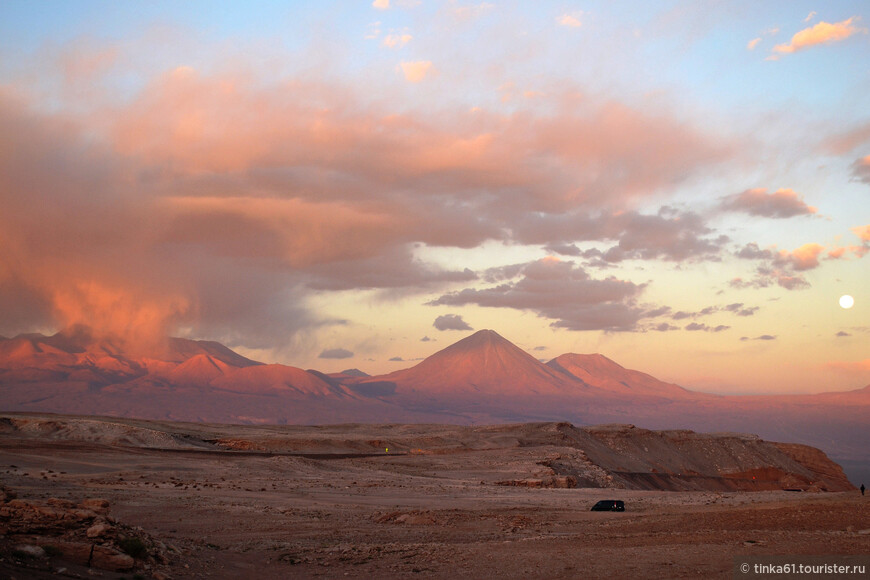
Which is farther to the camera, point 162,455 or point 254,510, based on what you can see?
point 162,455

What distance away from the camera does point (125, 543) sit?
1448 centimetres

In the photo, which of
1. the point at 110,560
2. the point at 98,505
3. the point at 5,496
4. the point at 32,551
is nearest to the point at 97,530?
the point at 110,560

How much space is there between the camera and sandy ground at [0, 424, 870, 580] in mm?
16375

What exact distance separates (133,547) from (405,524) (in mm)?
11349

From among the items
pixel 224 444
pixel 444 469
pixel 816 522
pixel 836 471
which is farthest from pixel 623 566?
pixel 836 471

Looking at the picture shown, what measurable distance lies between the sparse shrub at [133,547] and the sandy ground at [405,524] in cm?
49

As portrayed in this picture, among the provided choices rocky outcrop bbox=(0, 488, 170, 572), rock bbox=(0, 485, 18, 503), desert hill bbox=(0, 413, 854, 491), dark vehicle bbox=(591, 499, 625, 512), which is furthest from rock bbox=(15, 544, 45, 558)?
desert hill bbox=(0, 413, 854, 491)

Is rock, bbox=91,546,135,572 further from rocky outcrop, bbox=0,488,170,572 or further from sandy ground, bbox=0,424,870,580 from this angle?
sandy ground, bbox=0,424,870,580

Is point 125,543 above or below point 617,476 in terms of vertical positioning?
above

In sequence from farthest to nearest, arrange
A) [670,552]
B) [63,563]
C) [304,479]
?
[304,479], [670,552], [63,563]

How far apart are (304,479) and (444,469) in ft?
49.3

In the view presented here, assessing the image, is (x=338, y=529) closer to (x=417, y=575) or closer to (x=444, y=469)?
(x=417, y=575)

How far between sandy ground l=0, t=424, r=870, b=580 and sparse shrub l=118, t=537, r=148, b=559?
49cm

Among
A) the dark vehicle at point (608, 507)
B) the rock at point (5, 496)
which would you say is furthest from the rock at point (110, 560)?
the dark vehicle at point (608, 507)
